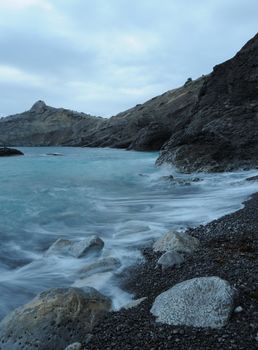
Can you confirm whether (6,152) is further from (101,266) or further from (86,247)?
(101,266)

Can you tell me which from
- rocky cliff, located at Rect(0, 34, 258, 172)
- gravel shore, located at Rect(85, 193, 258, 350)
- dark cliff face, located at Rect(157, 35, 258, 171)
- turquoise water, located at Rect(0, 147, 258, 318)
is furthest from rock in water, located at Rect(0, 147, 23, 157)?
gravel shore, located at Rect(85, 193, 258, 350)

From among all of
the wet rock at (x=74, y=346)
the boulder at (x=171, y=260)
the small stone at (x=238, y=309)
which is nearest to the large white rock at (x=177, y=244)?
the boulder at (x=171, y=260)

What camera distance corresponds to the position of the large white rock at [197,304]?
4.53 m

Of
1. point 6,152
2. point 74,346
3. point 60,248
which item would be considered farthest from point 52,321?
point 6,152

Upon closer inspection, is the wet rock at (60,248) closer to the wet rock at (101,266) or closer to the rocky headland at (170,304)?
the rocky headland at (170,304)

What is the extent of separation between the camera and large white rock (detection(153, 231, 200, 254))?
7.32 meters

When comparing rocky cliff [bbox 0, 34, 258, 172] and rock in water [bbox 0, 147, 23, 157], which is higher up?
rocky cliff [bbox 0, 34, 258, 172]

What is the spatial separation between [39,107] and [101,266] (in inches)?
4464

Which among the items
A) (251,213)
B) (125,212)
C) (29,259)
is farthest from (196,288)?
(125,212)

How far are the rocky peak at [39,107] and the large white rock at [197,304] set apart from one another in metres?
114

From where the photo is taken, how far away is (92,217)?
1254 centimetres

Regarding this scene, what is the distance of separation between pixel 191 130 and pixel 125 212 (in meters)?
15.5

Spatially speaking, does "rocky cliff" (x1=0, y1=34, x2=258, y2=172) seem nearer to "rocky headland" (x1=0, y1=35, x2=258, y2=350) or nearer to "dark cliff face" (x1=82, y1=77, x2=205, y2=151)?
"rocky headland" (x1=0, y1=35, x2=258, y2=350)

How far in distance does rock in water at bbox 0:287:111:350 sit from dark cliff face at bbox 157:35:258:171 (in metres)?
17.3
